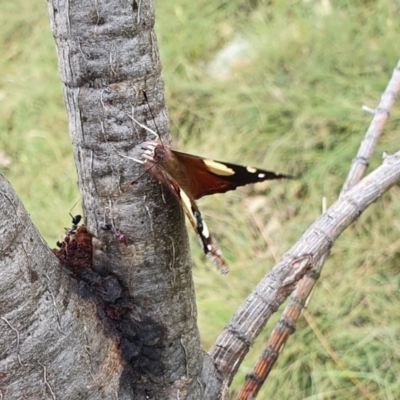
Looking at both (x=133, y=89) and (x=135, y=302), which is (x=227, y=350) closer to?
(x=135, y=302)

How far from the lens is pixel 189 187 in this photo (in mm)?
733

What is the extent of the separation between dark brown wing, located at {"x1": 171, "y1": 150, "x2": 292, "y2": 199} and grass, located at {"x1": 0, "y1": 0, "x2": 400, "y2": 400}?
1263mm

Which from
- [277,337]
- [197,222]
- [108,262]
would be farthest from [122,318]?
[277,337]

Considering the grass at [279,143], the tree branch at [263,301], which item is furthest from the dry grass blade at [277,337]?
the grass at [279,143]

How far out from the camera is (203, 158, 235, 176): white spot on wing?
70 cm

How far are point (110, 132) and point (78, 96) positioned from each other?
54mm

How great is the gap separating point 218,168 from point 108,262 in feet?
0.63

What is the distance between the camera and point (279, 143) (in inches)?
95.0

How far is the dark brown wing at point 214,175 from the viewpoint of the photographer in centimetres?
70

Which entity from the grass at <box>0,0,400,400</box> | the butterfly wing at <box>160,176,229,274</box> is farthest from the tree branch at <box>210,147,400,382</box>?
the grass at <box>0,0,400,400</box>

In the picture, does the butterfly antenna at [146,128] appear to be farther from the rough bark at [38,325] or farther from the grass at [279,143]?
the grass at [279,143]

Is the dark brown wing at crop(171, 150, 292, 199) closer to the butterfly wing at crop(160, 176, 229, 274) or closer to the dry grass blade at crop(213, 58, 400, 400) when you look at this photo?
the butterfly wing at crop(160, 176, 229, 274)

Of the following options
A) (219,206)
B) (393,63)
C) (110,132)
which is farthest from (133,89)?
(393,63)

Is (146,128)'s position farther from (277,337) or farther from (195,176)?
(277,337)
